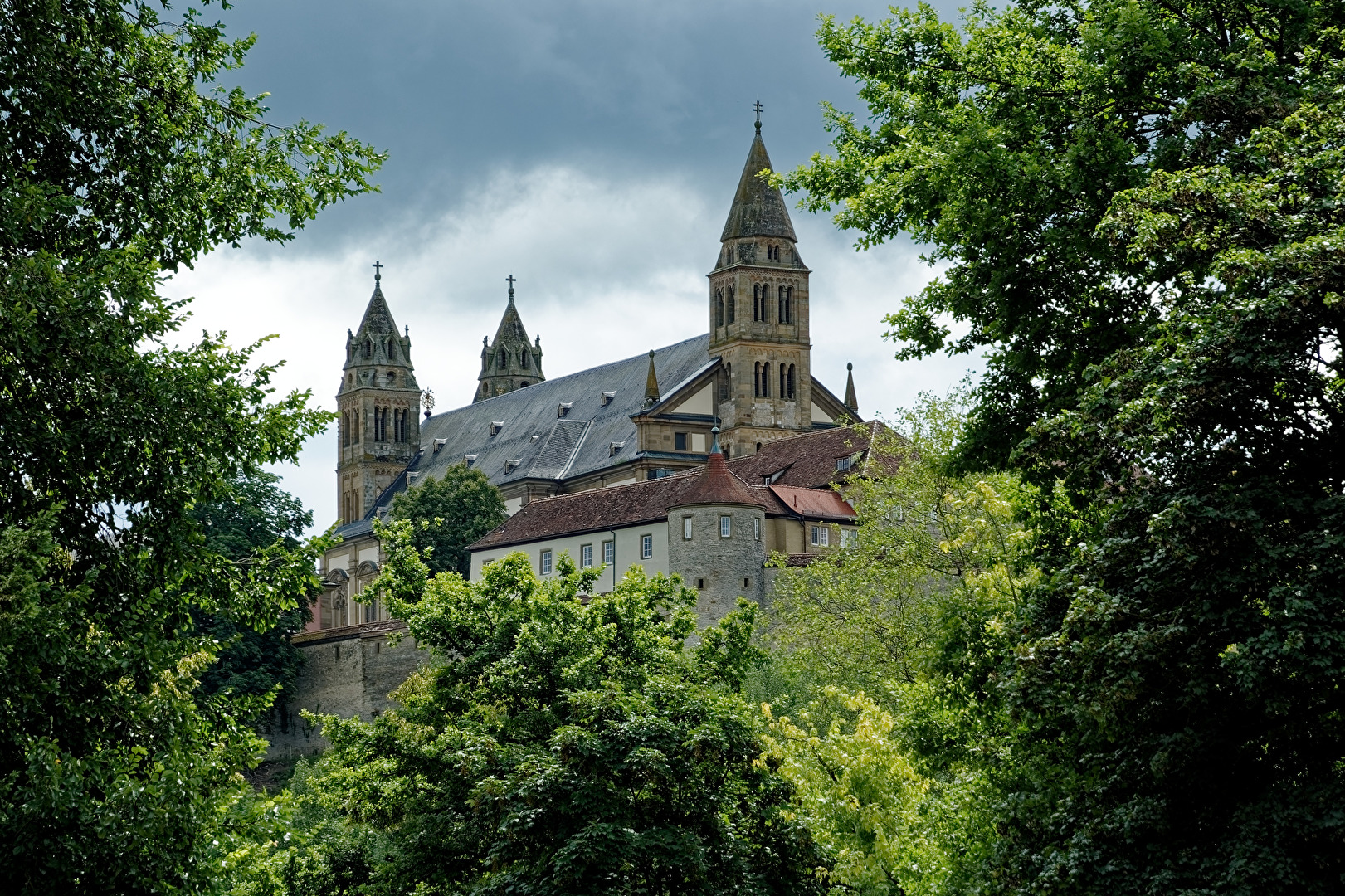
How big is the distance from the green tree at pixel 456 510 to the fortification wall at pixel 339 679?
18.9 meters

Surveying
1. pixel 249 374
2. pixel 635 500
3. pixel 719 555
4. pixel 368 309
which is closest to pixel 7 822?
pixel 249 374

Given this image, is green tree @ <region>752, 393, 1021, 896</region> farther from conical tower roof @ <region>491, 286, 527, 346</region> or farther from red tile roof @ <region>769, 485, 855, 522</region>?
conical tower roof @ <region>491, 286, 527, 346</region>

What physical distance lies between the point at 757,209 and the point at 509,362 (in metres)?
49.2

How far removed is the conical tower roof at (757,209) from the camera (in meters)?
110

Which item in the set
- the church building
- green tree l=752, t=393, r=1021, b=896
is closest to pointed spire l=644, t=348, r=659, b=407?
the church building

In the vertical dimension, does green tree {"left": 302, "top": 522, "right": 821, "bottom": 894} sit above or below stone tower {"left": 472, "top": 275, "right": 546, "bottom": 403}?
below

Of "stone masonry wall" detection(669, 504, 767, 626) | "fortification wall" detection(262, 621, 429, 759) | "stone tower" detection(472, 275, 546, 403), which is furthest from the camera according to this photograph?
"stone tower" detection(472, 275, 546, 403)

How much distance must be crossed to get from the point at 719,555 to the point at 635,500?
23.9ft

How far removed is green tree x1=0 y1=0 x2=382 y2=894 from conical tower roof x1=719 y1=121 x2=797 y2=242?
92947mm

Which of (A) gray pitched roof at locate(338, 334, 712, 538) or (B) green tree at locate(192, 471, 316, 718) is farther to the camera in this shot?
(A) gray pitched roof at locate(338, 334, 712, 538)

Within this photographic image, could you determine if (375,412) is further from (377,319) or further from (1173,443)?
(1173,443)

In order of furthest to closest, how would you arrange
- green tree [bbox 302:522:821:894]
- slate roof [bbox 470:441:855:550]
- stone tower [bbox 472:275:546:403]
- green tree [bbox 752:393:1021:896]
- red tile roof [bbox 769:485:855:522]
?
stone tower [bbox 472:275:546:403] < red tile roof [bbox 769:485:855:522] < slate roof [bbox 470:441:855:550] < green tree [bbox 302:522:821:894] < green tree [bbox 752:393:1021:896]

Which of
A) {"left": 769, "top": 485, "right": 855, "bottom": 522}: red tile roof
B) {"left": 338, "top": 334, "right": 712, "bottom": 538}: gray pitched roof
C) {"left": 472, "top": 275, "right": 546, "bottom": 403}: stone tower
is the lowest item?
{"left": 769, "top": 485, "right": 855, "bottom": 522}: red tile roof

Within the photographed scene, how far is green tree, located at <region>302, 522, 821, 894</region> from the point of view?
23.7m
